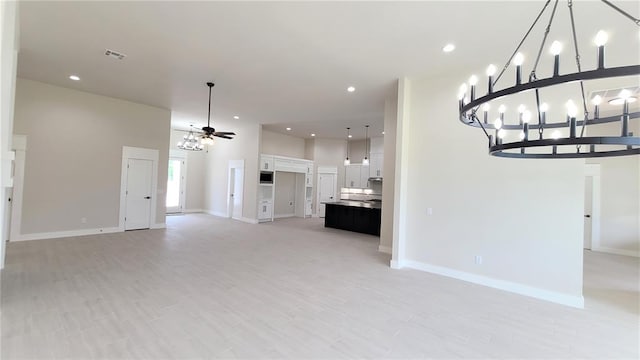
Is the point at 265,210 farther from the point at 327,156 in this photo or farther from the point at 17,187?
the point at 17,187

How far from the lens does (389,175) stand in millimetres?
6043

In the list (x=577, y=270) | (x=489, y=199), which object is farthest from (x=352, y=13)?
(x=577, y=270)

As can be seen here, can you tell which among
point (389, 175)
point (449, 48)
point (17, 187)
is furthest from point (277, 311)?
point (17, 187)

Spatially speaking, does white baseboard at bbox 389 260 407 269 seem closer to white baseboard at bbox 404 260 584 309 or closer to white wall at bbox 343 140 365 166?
white baseboard at bbox 404 260 584 309

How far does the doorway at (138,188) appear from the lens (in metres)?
7.41

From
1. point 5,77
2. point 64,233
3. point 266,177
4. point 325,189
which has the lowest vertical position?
point 64,233

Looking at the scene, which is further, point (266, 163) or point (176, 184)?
point (176, 184)

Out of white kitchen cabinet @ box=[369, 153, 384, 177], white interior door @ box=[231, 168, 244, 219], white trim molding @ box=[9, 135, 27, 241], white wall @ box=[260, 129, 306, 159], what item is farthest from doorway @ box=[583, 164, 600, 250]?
white trim molding @ box=[9, 135, 27, 241]

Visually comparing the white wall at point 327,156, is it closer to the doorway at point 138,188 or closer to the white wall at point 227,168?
the white wall at point 227,168

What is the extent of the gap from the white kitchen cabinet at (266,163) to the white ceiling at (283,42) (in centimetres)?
415

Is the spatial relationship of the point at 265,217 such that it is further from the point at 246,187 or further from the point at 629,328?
the point at 629,328

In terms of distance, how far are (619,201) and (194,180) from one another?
538 inches

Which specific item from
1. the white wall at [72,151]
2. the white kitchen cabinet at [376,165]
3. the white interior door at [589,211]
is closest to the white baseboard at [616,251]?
the white interior door at [589,211]

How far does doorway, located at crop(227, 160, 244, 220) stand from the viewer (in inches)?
415
